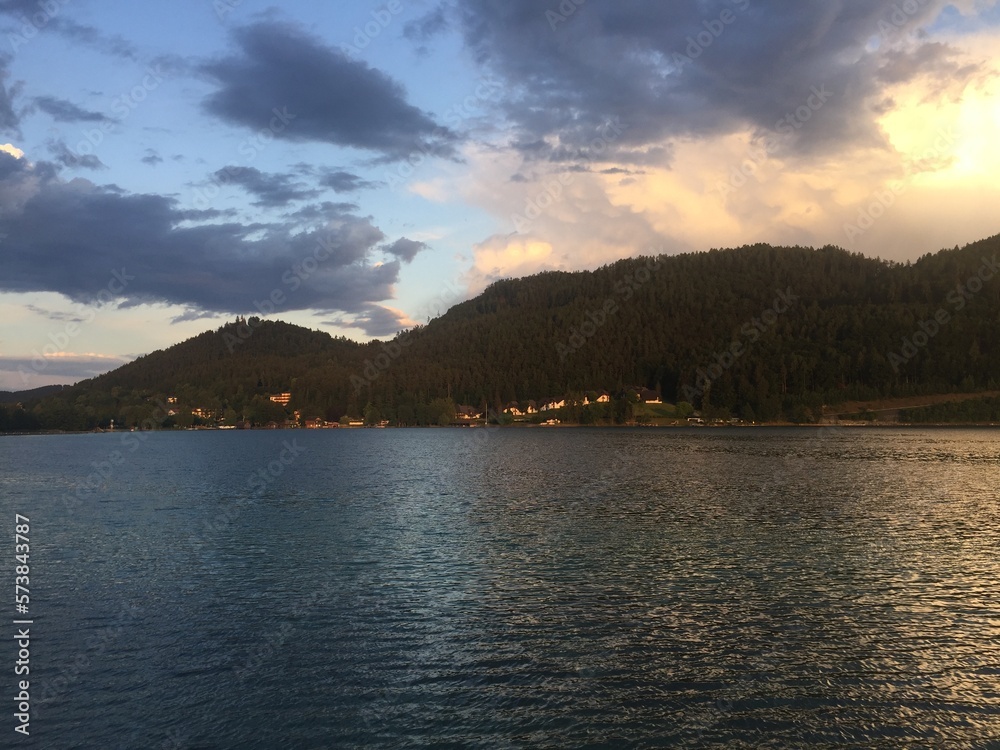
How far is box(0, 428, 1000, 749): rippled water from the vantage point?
19844mm

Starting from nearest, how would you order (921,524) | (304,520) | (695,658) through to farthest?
(695,658) < (921,524) < (304,520)

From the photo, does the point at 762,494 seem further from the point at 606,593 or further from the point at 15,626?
the point at 15,626

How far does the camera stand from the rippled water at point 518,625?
19.8 metres

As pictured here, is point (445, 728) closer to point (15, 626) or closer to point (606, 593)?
point (606, 593)

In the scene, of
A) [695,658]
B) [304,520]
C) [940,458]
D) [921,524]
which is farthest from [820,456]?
[695,658]

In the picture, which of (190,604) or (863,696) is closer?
(863,696)

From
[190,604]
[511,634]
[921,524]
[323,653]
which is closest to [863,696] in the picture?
[511,634]

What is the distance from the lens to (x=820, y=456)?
122 m

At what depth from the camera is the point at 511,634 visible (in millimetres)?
27000

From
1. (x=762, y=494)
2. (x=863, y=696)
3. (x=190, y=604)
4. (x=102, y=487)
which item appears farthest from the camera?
(x=102, y=487)

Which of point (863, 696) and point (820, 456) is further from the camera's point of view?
point (820, 456)

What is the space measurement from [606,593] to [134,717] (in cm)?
2023

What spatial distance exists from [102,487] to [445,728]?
263ft

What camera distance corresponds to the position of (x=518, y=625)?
1106 inches
